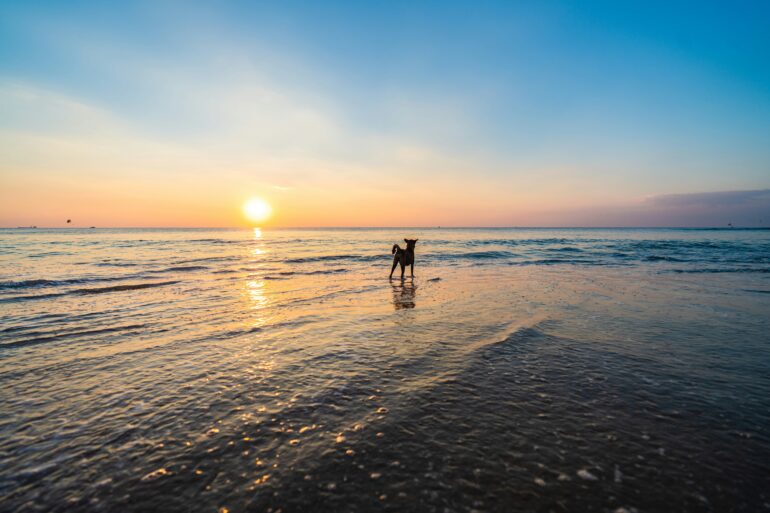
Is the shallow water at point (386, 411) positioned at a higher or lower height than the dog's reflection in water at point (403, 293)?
higher

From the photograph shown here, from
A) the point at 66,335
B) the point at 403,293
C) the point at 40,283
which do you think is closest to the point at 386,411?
the point at 66,335

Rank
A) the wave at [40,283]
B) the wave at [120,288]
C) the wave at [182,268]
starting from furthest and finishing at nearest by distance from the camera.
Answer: the wave at [182,268]
the wave at [40,283]
the wave at [120,288]

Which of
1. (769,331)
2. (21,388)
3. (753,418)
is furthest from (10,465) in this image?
(769,331)

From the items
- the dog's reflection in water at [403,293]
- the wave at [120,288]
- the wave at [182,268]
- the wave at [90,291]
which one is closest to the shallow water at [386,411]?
the dog's reflection in water at [403,293]

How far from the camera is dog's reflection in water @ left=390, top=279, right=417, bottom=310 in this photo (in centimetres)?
1285

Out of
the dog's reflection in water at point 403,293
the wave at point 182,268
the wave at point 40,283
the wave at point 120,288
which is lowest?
the dog's reflection in water at point 403,293

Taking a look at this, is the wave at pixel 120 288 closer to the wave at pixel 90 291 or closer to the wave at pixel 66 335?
the wave at pixel 90 291

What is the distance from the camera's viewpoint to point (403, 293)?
15.4 metres

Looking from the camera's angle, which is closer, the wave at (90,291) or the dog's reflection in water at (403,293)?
the dog's reflection in water at (403,293)

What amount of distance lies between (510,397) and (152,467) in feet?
15.5

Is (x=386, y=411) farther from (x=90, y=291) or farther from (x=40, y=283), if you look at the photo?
(x=40, y=283)

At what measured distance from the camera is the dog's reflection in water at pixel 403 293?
42.2 ft

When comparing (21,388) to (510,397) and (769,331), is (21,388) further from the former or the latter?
(769,331)

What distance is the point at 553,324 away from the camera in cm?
959
